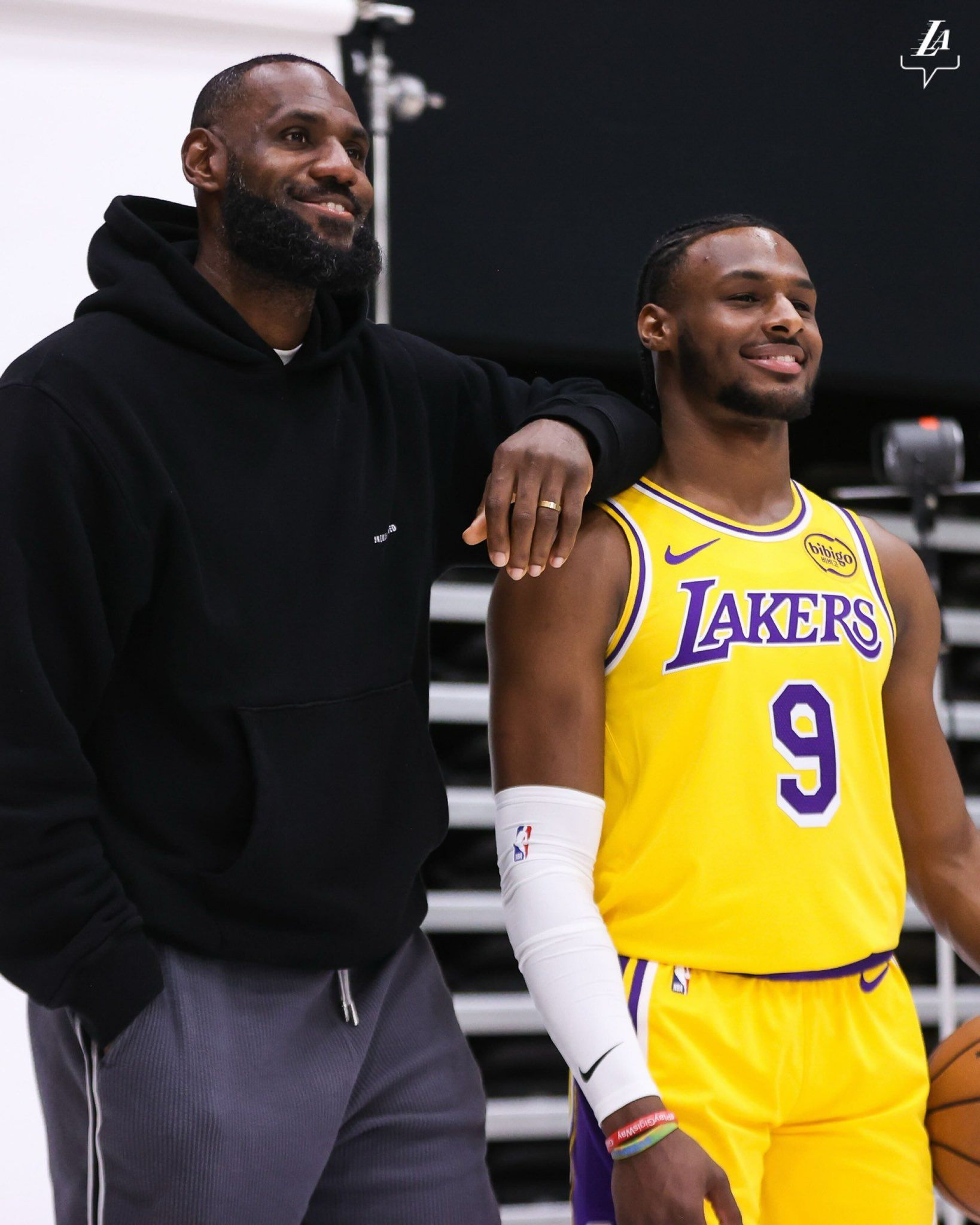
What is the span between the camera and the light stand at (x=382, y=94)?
12.0ft

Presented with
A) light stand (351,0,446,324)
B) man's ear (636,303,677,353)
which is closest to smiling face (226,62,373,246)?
man's ear (636,303,677,353)

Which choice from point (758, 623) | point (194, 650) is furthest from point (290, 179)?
point (758, 623)

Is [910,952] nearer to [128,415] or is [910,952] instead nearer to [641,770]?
[641,770]

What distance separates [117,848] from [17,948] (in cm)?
16

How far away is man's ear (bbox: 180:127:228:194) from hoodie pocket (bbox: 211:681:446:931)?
2.31ft

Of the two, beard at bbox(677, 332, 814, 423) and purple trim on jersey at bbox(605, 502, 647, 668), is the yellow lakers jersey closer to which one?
purple trim on jersey at bbox(605, 502, 647, 668)

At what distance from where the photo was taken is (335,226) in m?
1.92

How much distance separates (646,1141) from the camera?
1.77 meters

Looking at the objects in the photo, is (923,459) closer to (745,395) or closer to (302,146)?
(745,395)

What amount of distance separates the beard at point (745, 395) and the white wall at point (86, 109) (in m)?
1.71

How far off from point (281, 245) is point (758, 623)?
805mm

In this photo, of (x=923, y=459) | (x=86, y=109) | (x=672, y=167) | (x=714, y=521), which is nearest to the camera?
(x=714, y=521)

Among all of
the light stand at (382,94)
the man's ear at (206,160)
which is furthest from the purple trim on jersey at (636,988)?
the light stand at (382,94)

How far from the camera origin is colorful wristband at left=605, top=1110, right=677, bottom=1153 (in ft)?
5.83
